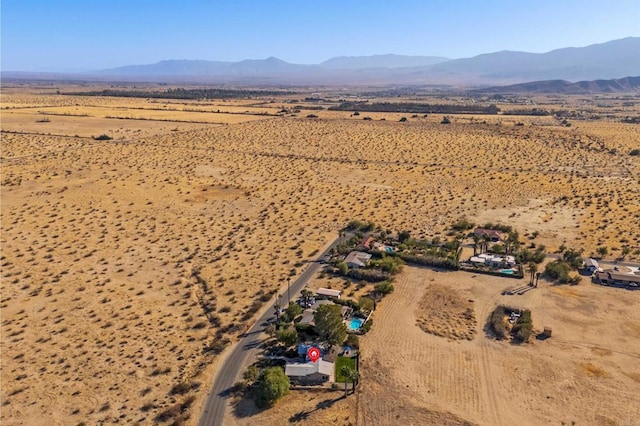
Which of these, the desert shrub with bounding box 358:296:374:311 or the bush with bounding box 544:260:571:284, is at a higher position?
the bush with bounding box 544:260:571:284

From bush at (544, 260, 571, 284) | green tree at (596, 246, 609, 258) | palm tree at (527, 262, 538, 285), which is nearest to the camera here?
bush at (544, 260, 571, 284)

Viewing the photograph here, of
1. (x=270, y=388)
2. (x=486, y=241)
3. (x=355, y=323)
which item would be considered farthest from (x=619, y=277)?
(x=270, y=388)

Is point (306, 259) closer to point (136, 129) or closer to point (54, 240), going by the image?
point (54, 240)

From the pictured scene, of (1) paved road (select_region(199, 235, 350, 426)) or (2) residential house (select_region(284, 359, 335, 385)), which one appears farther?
(2) residential house (select_region(284, 359, 335, 385))

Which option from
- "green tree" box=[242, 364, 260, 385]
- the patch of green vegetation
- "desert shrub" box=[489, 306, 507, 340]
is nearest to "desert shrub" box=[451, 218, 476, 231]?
"desert shrub" box=[489, 306, 507, 340]

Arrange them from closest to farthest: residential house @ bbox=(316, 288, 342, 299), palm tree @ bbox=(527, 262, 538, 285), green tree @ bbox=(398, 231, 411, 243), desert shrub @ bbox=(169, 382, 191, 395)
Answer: desert shrub @ bbox=(169, 382, 191, 395), residential house @ bbox=(316, 288, 342, 299), palm tree @ bbox=(527, 262, 538, 285), green tree @ bbox=(398, 231, 411, 243)

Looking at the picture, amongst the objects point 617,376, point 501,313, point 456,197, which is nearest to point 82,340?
point 501,313

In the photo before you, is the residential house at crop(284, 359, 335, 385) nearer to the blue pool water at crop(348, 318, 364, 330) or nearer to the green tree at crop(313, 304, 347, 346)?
the green tree at crop(313, 304, 347, 346)
